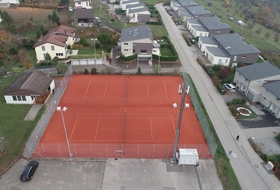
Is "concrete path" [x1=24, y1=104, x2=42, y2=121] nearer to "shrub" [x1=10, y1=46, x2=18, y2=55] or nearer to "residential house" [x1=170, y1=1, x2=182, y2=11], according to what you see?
"shrub" [x1=10, y1=46, x2=18, y2=55]

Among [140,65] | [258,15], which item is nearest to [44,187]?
[140,65]

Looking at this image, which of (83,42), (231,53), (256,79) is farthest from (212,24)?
(83,42)

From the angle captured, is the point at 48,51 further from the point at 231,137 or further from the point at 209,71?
the point at 231,137

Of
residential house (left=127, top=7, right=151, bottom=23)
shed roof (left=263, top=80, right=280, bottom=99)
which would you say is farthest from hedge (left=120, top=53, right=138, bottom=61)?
residential house (left=127, top=7, right=151, bottom=23)

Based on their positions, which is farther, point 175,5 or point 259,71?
point 175,5

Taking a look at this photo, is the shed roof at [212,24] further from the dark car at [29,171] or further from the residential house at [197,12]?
the dark car at [29,171]

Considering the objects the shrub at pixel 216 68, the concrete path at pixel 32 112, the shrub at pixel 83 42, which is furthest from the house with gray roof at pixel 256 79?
the shrub at pixel 83 42

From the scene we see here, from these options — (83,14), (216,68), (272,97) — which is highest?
(83,14)
